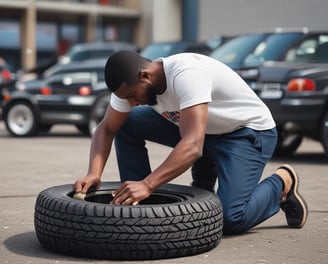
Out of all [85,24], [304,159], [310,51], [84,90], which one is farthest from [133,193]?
[85,24]

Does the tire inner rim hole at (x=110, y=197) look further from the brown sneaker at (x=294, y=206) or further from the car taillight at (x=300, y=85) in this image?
the car taillight at (x=300, y=85)

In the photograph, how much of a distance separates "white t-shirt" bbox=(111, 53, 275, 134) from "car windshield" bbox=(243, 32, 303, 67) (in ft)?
16.9

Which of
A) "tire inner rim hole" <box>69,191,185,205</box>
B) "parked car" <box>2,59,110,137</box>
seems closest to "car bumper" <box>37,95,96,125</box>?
"parked car" <box>2,59,110,137</box>

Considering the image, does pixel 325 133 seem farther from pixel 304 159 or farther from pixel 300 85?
pixel 304 159

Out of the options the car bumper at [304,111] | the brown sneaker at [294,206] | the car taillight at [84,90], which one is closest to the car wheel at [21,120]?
the car taillight at [84,90]

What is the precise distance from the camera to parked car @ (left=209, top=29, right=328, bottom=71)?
995 cm

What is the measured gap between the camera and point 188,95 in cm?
416

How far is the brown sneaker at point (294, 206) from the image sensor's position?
4922 mm

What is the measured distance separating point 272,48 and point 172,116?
566 cm

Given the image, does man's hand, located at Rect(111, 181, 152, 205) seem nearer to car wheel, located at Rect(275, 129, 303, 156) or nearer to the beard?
the beard

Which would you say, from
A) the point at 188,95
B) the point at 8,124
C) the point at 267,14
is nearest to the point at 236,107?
the point at 188,95

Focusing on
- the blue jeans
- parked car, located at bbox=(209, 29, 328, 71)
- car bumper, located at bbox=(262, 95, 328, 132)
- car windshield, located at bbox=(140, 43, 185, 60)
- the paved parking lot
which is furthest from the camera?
car windshield, located at bbox=(140, 43, 185, 60)

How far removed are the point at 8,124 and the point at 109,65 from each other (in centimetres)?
950

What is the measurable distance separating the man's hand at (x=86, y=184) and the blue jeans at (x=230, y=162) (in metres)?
0.47
